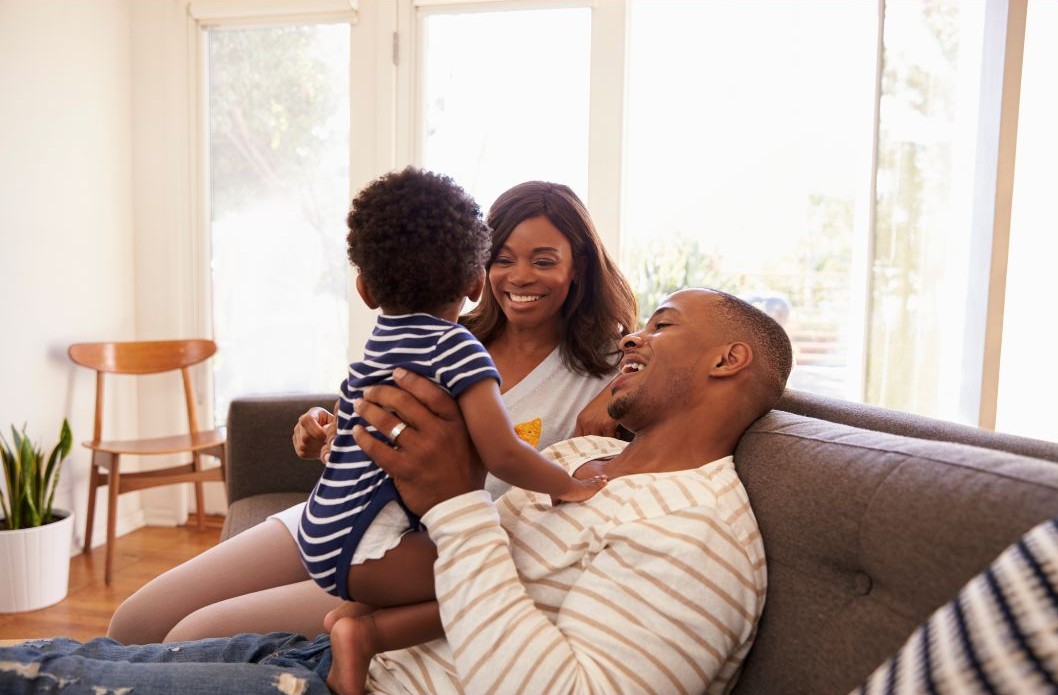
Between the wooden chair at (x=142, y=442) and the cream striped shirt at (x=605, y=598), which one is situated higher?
the cream striped shirt at (x=605, y=598)

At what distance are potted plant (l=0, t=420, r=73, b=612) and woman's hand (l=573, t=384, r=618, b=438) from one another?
2382mm

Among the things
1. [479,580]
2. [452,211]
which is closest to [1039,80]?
[452,211]

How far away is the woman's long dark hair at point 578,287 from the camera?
6.39ft

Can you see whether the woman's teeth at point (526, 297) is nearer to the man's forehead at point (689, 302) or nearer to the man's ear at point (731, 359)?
the man's forehead at point (689, 302)

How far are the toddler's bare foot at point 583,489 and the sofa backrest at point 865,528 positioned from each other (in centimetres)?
24

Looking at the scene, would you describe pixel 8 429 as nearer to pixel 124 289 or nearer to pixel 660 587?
pixel 124 289

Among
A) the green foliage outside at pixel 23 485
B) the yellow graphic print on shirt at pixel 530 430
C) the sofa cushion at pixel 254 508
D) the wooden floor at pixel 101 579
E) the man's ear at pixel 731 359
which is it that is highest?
the man's ear at pixel 731 359

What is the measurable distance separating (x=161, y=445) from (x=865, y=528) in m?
3.28

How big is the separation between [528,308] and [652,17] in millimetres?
2656

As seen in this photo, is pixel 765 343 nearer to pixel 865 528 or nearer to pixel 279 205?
pixel 865 528

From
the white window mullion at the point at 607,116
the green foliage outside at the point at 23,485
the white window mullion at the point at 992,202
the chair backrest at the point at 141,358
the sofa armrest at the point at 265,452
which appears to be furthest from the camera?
the white window mullion at the point at 607,116

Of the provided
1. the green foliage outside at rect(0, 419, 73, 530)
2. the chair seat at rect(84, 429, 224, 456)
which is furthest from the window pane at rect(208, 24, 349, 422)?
the green foliage outside at rect(0, 419, 73, 530)

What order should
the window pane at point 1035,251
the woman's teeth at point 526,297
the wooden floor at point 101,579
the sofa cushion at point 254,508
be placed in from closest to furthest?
the woman's teeth at point 526,297 → the sofa cushion at point 254,508 → the wooden floor at point 101,579 → the window pane at point 1035,251

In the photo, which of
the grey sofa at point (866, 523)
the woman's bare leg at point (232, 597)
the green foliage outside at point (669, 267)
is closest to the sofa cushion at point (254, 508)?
the woman's bare leg at point (232, 597)
